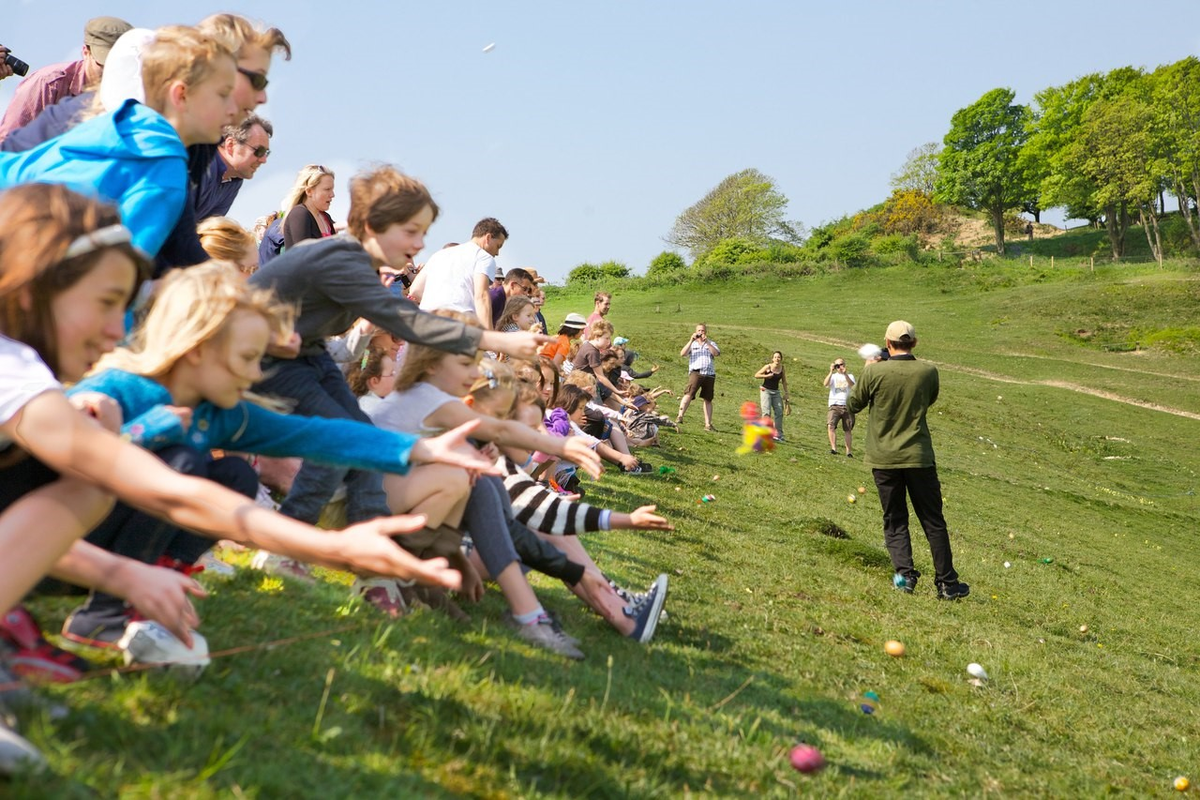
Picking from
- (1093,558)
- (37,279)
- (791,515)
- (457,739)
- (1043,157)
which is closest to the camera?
(37,279)

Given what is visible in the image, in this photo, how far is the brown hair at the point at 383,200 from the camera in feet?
15.0

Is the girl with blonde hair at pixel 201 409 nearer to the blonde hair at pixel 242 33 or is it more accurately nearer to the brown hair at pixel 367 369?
the blonde hair at pixel 242 33

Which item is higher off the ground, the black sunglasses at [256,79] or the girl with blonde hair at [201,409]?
the black sunglasses at [256,79]

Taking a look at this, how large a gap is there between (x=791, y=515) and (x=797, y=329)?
37.0 metres

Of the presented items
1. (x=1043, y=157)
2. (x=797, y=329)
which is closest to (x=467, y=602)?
(x=797, y=329)

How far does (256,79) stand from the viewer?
14.4 ft

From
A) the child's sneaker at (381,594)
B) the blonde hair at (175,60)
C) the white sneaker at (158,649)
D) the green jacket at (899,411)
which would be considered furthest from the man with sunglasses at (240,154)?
the green jacket at (899,411)

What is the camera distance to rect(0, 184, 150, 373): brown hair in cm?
243

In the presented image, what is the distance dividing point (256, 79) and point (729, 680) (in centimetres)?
350

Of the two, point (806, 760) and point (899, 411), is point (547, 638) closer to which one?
point (806, 760)

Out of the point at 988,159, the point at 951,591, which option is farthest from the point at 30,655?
the point at 988,159

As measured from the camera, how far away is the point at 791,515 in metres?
13.2

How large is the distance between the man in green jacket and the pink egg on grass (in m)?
6.07

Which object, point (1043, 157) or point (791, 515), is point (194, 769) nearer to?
point (791, 515)
